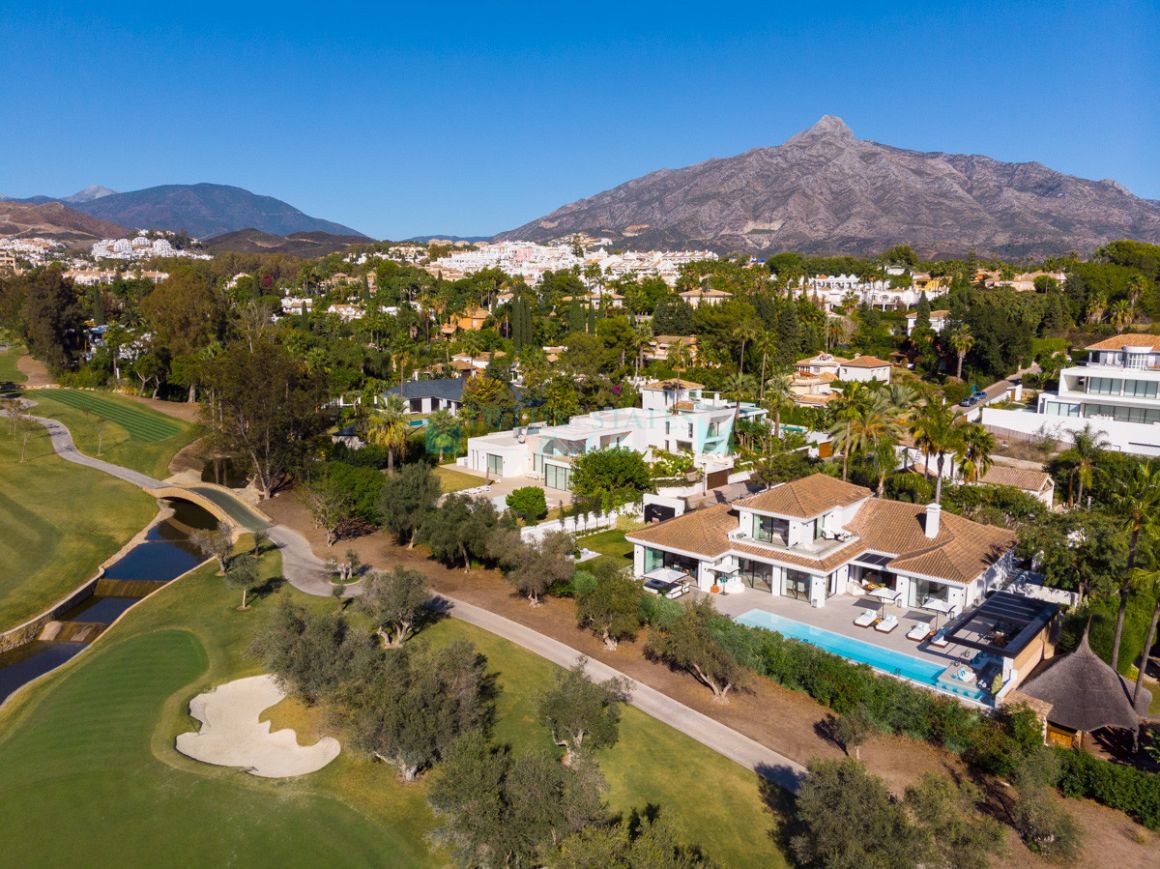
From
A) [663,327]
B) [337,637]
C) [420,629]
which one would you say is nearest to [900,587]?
[420,629]

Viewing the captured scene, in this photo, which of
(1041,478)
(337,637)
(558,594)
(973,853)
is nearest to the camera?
(973,853)

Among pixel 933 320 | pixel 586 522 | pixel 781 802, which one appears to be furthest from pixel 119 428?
pixel 933 320

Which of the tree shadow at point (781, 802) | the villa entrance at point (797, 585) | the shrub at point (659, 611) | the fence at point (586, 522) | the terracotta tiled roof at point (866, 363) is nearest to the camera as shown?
the tree shadow at point (781, 802)

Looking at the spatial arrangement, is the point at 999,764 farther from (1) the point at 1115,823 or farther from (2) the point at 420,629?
(2) the point at 420,629

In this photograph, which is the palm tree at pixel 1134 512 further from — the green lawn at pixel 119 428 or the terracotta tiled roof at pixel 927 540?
the green lawn at pixel 119 428

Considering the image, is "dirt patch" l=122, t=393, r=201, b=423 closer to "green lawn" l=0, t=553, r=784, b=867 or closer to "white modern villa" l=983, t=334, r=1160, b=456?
"green lawn" l=0, t=553, r=784, b=867

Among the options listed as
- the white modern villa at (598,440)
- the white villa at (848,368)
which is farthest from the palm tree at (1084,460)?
the white villa at (848,368)
